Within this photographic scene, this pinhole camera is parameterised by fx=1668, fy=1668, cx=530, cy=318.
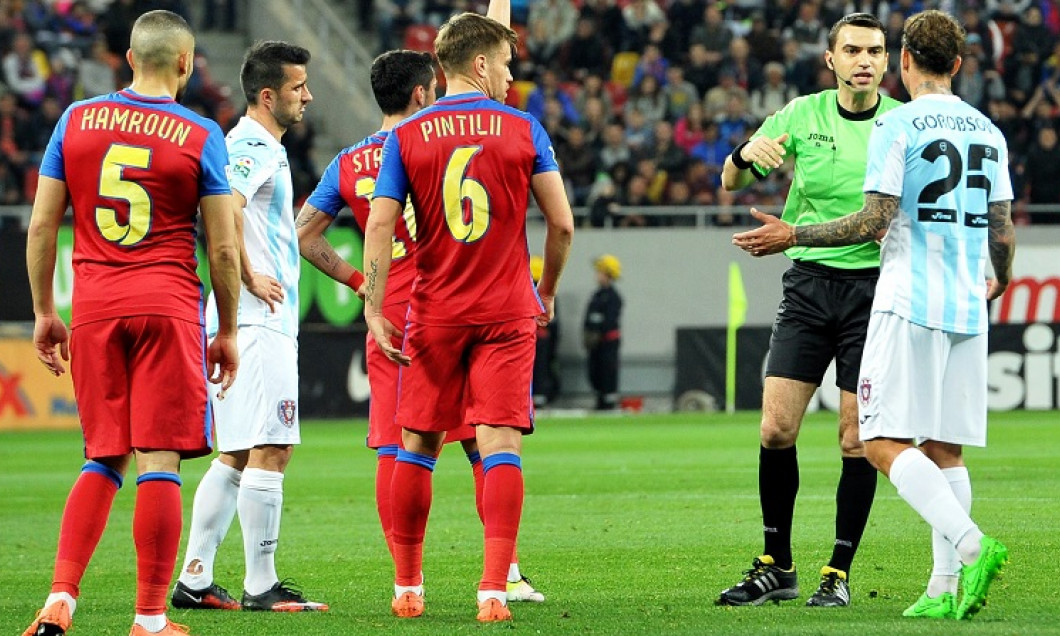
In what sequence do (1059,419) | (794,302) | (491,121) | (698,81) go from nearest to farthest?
(491,121) < (794,302) < (1059,419) < (698,81)

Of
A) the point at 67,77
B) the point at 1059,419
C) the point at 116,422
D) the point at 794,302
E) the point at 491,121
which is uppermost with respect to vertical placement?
the point at 67,77

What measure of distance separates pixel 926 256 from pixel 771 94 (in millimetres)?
18754

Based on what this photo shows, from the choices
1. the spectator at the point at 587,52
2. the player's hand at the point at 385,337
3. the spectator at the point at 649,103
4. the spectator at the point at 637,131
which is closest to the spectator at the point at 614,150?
the spectator at the point at 637,131

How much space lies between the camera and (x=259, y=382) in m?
7.25

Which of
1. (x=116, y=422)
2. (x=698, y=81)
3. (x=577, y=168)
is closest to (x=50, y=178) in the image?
(x=116, y=422)

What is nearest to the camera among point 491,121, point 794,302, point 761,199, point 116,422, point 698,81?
point 116,422

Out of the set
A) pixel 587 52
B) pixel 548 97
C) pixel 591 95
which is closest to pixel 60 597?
pixel 548 97

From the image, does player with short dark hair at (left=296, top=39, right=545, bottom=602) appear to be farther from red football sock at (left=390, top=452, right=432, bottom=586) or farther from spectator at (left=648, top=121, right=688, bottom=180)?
spectator at (left=648, top=121, right=688, bottom=180)

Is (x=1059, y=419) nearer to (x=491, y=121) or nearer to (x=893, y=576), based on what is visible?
(x=893, y=576)

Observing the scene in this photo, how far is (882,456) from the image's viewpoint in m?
6.30

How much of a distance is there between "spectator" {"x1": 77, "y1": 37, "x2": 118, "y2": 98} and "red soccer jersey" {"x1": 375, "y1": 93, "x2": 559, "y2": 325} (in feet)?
59.8

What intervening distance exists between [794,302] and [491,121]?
159 cm

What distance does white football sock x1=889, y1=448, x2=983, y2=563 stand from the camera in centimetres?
597

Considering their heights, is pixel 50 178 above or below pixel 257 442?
above
